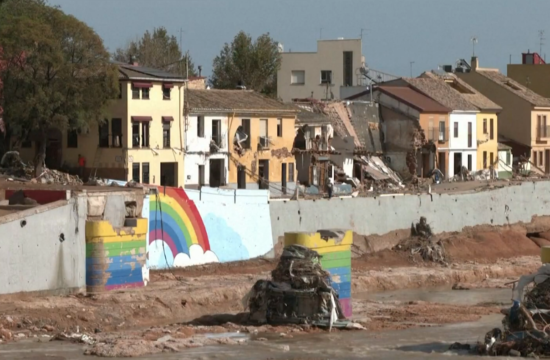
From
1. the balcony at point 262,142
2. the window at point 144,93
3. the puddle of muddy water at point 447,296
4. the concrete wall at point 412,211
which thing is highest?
the window at point 144,93

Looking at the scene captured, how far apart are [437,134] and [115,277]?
132ft

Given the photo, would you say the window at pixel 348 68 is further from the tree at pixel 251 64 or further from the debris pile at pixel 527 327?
the debris pile at pixel 527 327

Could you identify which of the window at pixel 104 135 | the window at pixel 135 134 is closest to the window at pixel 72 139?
the window at pixel 104 135

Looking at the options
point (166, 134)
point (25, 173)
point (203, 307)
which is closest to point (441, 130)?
point (166, 134)

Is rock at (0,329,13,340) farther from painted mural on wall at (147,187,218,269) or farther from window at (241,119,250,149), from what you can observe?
window at (241,119,250,149)

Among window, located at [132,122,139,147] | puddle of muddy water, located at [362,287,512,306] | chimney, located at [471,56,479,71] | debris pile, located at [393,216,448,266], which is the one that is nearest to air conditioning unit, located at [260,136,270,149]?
window, located at [132,122,139,147]

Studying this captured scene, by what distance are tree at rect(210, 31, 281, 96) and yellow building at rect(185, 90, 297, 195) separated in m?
20.5

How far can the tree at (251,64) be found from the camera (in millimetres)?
87750

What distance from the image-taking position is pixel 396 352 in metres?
33.4

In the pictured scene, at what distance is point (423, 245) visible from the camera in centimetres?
5403

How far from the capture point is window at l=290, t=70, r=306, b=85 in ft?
287

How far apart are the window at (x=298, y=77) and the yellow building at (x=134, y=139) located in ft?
86.9

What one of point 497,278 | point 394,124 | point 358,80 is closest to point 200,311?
point 497,278

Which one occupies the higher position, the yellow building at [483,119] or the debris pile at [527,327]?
the yellow building at [483,119]
